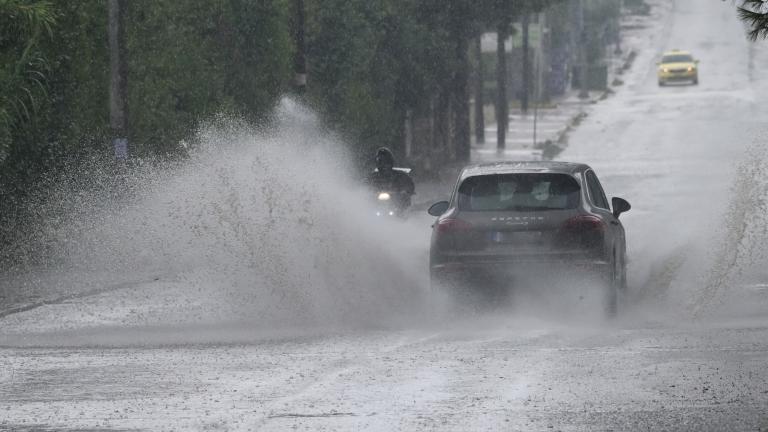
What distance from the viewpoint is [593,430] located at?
9680 millimetres

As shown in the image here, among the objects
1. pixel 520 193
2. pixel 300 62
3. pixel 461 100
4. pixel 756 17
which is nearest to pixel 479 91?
pixel 461 100

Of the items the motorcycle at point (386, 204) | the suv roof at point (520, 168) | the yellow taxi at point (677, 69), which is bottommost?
the motorcycle at point (386, 204)

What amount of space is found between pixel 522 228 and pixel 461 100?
33393 millimetres

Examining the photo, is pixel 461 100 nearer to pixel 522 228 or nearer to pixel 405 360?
pixel 522 228

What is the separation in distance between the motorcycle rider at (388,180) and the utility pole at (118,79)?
156 inches

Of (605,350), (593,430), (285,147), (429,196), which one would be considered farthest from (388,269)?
(429,196)

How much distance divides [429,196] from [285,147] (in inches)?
236

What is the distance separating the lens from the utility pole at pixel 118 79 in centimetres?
2539

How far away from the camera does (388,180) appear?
82.8ft

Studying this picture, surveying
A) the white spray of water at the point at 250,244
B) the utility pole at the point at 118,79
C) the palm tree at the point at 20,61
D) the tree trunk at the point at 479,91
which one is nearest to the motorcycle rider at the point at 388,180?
the white spray of water at the point at 250,244

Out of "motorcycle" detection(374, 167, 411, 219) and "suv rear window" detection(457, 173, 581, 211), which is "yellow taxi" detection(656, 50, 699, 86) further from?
"suv rear window" detection(457, 173, 581, 211)

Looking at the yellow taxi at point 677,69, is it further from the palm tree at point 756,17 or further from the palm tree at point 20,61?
the palm tree at point 756,17

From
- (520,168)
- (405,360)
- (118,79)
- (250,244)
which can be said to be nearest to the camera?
(405,360)

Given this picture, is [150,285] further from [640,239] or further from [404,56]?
[404,56]
